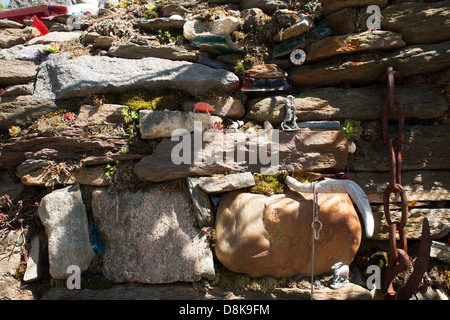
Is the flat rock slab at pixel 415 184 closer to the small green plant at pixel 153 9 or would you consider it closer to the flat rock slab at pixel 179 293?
the flat rock slab at pixel 179 293

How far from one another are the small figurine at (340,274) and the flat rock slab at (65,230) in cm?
331

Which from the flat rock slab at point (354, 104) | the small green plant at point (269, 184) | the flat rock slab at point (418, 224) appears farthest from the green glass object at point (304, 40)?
the flat rock slab at point (418, 224)

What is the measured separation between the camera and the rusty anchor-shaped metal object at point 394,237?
3447 mm

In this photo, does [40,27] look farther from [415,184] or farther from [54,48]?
[415,184]

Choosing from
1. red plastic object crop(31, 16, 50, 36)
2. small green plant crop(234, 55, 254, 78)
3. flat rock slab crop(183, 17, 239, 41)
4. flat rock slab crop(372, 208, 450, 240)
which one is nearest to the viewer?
flat rock slab crop(372, 208, 450, 240)

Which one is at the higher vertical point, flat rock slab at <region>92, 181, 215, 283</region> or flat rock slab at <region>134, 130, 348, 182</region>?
flat rock slab at <region>134, 130, 348, 182</region>

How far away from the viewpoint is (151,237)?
12.9 feet

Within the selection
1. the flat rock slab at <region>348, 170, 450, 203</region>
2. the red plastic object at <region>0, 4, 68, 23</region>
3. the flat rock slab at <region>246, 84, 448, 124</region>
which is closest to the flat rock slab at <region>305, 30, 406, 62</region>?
the flat rock slab at <region>246, 84, 448, 124</region>

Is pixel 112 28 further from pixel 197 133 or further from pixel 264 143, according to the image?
pixel 264 143

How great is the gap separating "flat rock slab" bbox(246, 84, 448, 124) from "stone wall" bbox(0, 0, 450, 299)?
0.06 feet

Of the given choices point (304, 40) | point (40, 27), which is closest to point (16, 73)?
point (40, 27)

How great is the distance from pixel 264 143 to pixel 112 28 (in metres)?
3.56

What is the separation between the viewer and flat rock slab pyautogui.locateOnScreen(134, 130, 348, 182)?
4.11 metres

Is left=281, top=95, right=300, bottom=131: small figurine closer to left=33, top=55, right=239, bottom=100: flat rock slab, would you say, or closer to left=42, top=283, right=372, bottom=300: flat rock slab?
left=33, top=55, right=239, bottom=100: flat rock slab
